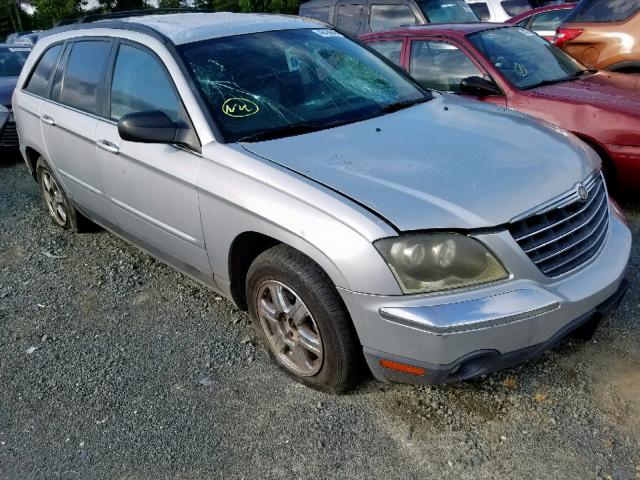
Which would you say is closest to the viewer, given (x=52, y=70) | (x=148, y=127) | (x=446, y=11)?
(x=148, y=127)

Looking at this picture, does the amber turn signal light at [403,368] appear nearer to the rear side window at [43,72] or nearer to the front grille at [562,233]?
the front grille at [562,233]

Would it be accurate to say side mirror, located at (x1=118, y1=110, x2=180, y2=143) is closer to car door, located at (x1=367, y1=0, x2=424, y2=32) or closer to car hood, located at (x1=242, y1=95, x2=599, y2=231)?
car hood, located at (x1=242, y1=95, x2=599, y2=231)

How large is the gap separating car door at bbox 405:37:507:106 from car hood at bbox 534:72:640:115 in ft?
1.67

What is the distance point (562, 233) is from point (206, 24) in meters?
2.43

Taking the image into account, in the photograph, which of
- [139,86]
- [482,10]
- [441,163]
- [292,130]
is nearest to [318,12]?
[482,10]

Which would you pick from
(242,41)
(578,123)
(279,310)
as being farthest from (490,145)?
(578,123)

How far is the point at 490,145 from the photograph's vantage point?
2939 millimetres

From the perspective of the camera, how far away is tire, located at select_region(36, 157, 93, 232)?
4.88 meters

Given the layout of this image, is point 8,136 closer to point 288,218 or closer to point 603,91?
point 288,218

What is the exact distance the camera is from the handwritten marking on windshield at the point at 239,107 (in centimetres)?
316

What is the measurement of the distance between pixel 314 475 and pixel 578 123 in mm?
3480

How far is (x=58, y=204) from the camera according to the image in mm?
5156

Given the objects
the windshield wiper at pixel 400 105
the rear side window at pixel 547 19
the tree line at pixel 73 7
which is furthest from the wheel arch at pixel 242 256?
the tree line at pixel 73 7

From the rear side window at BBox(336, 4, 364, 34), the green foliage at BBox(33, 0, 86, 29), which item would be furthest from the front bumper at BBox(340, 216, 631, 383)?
the green foliage at BBox(33, 0, 86, 29)
